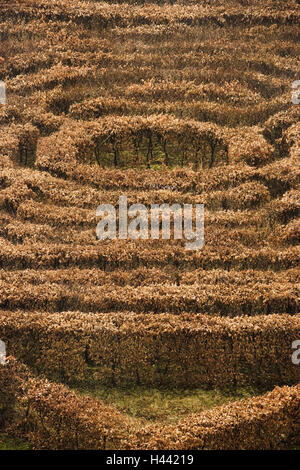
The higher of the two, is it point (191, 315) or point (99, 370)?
point (191, 315)

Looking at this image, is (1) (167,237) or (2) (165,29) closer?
(1) (167,237)

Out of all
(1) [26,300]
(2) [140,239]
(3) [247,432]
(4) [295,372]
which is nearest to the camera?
(3) [247,432]

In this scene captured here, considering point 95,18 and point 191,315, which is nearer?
point 191,315

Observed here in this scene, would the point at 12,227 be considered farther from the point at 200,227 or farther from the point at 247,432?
the point at 247,432

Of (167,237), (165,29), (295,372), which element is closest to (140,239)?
(167,237)

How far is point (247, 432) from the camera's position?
1412 centimetres

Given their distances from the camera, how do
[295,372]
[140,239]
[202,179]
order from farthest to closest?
1. [202,179]
2. [140,239]
3. [295,372]

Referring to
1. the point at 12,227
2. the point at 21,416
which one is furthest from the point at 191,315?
the point at 12,227

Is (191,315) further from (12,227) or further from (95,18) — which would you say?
(95,18)

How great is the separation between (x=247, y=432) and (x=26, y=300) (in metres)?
7.12

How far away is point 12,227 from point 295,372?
10071mm

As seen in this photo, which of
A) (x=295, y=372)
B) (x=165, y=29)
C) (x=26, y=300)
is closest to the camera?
(x=295, y=372)

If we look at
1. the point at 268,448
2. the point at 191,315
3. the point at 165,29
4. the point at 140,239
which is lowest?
the point at 268,448

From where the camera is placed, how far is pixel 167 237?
20.5 metres
